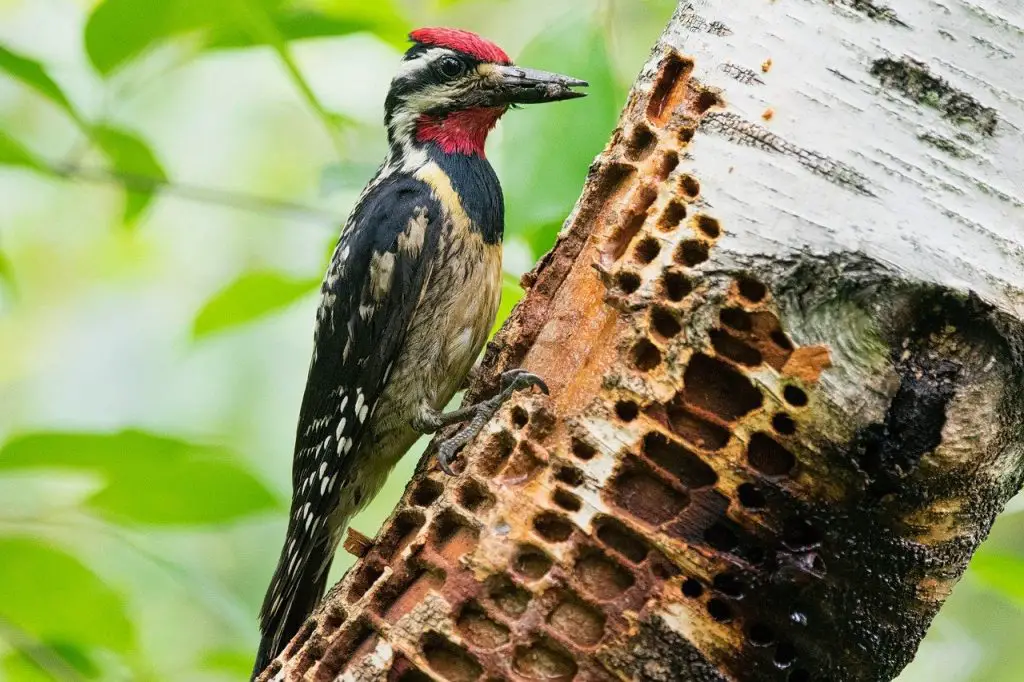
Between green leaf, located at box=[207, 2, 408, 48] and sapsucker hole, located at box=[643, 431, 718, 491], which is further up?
green leaf, located at box=[207, 2, 408, 48]

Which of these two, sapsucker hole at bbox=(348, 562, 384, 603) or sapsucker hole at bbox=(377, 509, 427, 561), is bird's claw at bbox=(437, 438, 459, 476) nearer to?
sapsucker hole at bbox=(377, 509, 427, 561)

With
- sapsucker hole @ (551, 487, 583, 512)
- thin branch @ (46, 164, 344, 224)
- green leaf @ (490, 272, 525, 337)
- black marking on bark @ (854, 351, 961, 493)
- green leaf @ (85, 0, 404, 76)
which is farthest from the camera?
green leaf @ (490, 272, 525, 337)

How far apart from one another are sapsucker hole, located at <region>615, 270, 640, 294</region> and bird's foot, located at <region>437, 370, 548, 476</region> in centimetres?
20

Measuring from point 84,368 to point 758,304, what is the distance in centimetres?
563

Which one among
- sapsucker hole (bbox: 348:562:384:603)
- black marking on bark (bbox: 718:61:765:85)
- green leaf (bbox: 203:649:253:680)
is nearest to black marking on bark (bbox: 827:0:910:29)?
black marking on bark (bbox: 718:61:765:85)

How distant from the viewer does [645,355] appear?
1649 millimetres

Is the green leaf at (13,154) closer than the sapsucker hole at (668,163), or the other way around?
the sapsucker hole at (668,163)

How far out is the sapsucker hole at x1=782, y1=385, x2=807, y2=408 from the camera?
5.00 feet

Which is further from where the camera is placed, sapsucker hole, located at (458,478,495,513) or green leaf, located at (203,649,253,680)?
green leaf, located at (203,649,253,680)

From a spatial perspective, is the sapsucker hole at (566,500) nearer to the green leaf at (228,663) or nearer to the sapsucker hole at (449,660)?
the sapsucker hole at (449,660)

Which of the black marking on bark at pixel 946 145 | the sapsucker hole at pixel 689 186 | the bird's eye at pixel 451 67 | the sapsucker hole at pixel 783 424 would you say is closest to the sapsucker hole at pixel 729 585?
the sapsucker hole at pixel 783 424

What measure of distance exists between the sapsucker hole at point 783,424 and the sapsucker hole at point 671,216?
1.09ft

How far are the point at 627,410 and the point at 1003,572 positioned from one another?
94cm

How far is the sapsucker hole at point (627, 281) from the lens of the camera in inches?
65.8
